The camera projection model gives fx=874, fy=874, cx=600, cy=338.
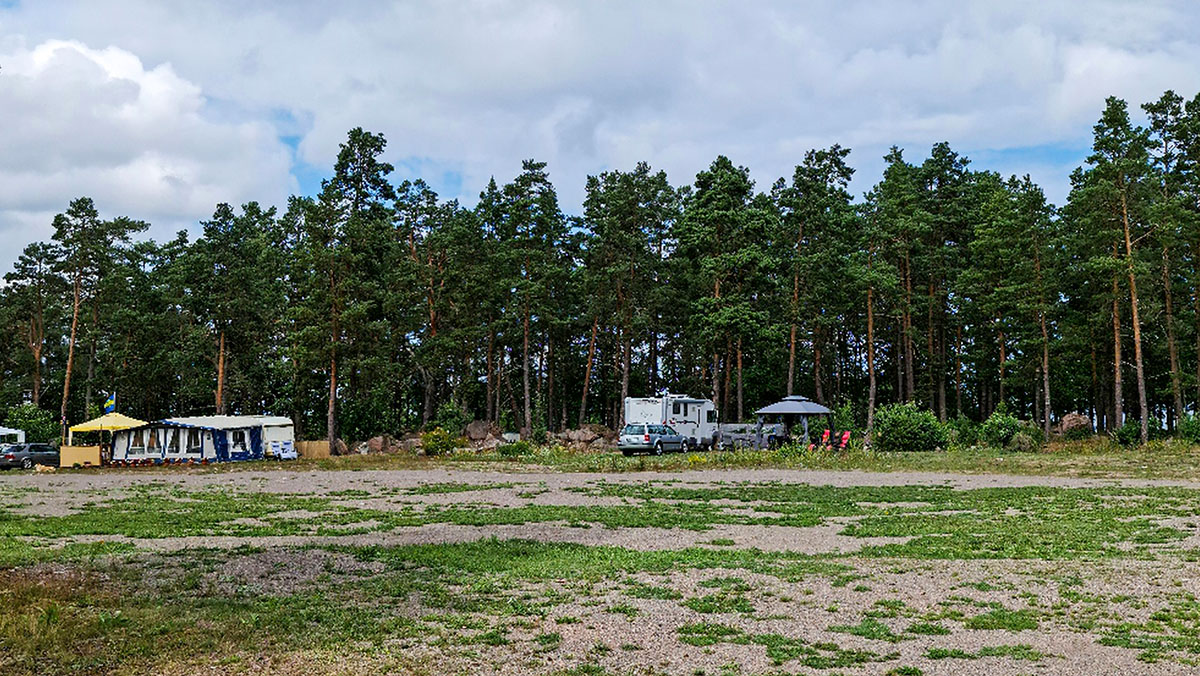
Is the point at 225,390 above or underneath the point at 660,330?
underneath

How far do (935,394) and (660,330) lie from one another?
1755 centimetres

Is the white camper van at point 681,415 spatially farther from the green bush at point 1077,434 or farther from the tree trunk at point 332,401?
the green bush at point 1077,434

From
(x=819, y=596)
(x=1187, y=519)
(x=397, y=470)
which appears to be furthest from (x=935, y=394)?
Answer: (x=819, y=596)

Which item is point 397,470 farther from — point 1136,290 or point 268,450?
point 1136,290

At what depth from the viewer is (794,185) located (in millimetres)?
51062

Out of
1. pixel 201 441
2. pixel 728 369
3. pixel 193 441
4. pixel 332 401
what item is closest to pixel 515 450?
pixel 332 401

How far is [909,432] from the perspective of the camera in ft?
115

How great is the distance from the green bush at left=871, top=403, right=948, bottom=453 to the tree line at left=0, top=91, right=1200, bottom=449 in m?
3.80

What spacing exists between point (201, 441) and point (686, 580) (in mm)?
33422

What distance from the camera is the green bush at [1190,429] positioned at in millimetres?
32531

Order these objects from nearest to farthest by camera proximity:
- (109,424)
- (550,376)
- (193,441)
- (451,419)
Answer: (109,424)
(193,441)
(451,419)
(550,376)

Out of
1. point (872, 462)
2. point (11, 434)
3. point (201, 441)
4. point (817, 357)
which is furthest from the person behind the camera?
point (817, 357)

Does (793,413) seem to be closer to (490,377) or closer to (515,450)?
(515,450)

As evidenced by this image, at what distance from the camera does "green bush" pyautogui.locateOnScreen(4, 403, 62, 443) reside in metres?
47.2
